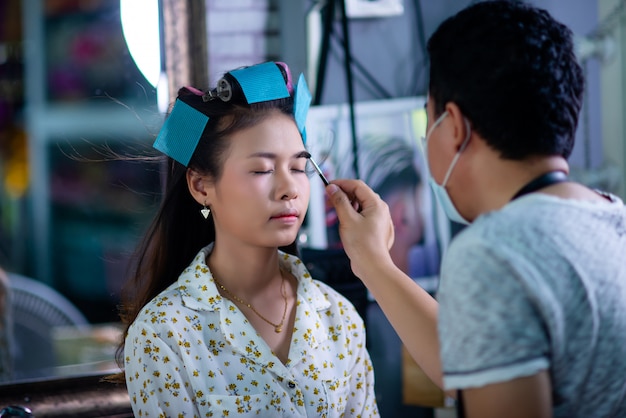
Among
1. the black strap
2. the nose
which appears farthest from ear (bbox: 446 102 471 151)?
the nose

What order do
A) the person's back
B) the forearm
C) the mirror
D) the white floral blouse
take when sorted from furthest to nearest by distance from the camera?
the mirror, the white floral blouse, the forearm, the person's back

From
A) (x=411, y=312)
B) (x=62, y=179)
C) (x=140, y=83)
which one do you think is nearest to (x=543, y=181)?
(x=411, y=312)

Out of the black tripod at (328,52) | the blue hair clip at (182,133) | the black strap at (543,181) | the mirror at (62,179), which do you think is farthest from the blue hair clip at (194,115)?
the mirror at (62,179)

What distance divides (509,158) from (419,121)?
228cm

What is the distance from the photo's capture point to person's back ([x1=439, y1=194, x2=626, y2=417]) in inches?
37.3

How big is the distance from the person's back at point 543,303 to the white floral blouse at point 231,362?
66cm

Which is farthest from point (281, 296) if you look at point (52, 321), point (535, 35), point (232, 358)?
point (52, 321)

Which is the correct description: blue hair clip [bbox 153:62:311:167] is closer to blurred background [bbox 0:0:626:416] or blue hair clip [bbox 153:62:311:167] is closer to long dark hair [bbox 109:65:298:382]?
long dark hair [bbox 109:65:298:382]

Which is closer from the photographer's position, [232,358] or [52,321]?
[232,358]

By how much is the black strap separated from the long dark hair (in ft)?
2.50

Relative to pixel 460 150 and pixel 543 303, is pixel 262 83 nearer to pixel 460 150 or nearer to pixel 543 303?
pixel 460 150

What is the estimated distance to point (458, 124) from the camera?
110 cm

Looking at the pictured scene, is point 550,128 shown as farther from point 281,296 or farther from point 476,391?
point 281,296

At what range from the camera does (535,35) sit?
3.48 feet
